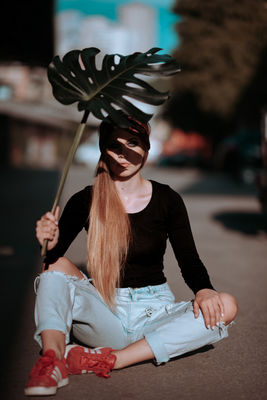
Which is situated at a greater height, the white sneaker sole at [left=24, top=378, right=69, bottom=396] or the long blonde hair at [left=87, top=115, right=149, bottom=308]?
the long blonde hair at [left=87, top=115, right=149, bottom=308]

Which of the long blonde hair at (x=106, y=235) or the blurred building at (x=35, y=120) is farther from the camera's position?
the blurred building at (x=35, y=120)

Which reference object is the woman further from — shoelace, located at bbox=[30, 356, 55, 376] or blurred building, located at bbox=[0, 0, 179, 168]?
blurred building, located at bbox=[0, 0, 179, 168]

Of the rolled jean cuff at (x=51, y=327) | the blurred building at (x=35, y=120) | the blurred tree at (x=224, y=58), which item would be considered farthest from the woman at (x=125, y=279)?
the blurred tree at (x=224, y=58)

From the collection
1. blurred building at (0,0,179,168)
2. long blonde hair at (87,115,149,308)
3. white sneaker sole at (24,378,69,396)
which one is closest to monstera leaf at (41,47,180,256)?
long blonde hair at (87,115,149,308)

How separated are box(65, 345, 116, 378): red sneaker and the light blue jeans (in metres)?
0.09

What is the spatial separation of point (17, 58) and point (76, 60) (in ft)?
49.2

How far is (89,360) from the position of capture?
302 cm

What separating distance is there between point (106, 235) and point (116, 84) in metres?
0.89

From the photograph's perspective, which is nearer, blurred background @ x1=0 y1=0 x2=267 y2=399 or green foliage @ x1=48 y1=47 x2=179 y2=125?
green foliage @ x1=48 y1=47 x2=179 y2=125

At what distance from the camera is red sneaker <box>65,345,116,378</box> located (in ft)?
9.82

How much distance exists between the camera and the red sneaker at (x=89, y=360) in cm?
299

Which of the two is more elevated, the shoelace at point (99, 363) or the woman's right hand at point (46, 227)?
the woman's right hand at point (46, 227)

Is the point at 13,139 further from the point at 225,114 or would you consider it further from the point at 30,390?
the point at 30,390

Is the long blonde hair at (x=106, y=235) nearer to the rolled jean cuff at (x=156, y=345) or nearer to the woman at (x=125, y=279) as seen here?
the woman at (x=125, y=279)
